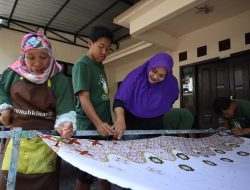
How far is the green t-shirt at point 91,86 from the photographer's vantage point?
1.34 m

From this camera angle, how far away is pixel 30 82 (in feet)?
3.49

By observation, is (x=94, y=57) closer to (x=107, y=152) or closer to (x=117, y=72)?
(x=107, y=152)

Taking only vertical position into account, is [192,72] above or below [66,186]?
above

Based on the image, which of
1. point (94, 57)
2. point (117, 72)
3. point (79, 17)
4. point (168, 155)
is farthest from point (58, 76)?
point (117, 72)

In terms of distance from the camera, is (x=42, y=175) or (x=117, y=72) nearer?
(x=42, y=175)

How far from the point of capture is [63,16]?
227 inches

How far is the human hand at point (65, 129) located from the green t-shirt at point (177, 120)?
1557 mm

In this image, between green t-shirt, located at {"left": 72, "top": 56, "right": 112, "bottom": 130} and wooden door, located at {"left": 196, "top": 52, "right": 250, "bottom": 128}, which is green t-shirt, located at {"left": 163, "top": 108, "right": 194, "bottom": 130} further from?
wooden door, located at {"left": 196, "top": 52, "right": 250, "bottom": 128}

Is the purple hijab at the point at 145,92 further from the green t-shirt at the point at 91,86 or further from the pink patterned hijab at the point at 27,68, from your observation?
the pink patterned hijab at the point at 27,68

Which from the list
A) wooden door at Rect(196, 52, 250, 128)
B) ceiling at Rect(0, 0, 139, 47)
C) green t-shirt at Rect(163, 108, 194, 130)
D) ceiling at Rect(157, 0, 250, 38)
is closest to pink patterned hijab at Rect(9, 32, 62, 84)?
green t-shirt at Rect(163, 108, 194, 130)

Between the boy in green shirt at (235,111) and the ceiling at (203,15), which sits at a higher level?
the ceiling at (203,15)

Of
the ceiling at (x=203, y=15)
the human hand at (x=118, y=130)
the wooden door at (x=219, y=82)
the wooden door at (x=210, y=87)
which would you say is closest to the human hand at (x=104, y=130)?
the human hand at (x=118, y=130)

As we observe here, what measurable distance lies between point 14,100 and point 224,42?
404cm

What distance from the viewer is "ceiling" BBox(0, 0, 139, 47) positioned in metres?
5.09
